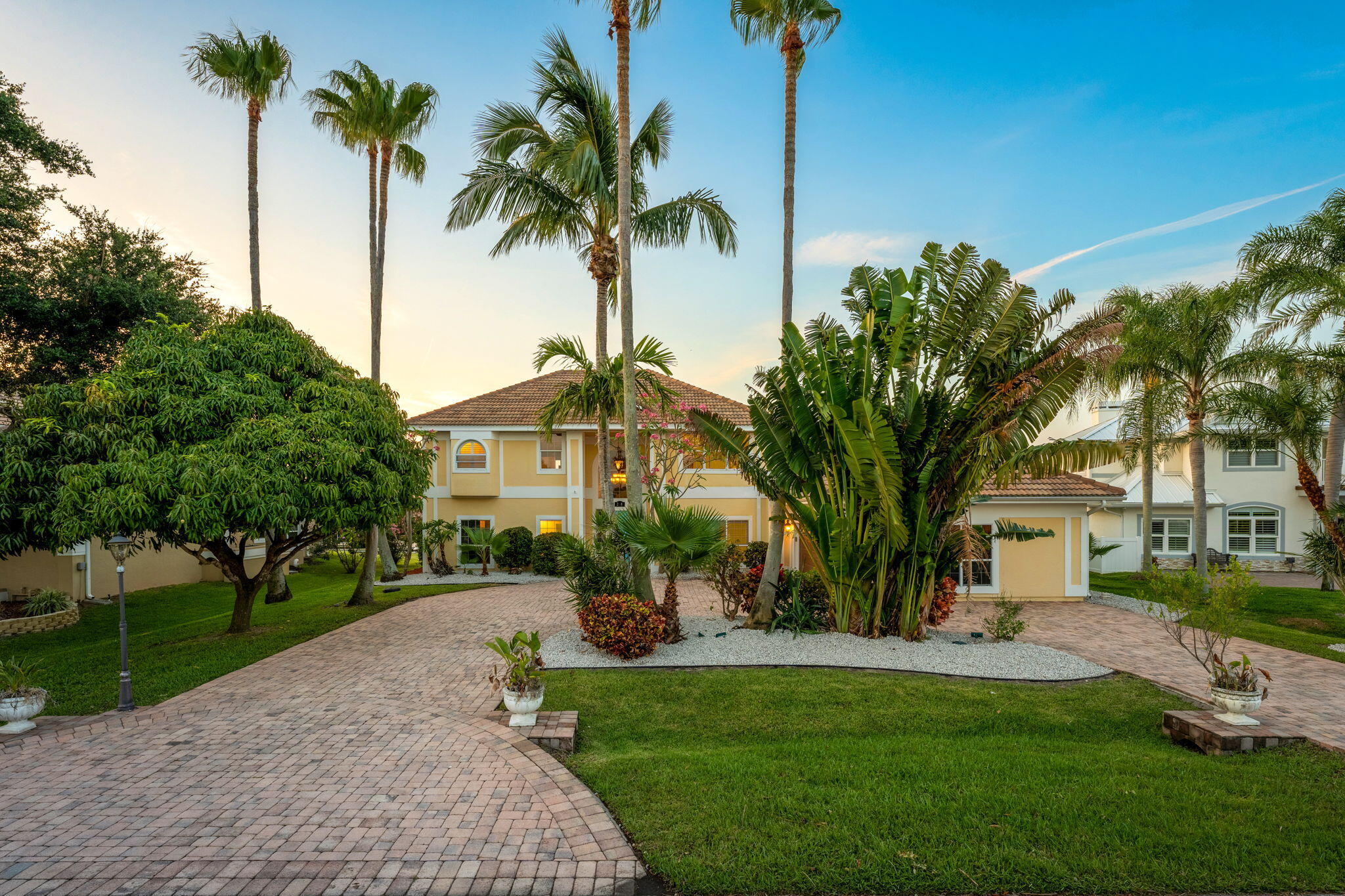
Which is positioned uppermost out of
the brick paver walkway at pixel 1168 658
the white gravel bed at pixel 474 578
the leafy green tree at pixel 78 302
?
the leafy green tree at pixel 78 302

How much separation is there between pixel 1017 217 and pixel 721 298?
752 cm

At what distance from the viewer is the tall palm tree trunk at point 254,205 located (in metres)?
15.1

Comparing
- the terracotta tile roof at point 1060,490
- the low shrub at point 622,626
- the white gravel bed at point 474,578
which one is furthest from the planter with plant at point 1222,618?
the white gravel bed at point 474,578

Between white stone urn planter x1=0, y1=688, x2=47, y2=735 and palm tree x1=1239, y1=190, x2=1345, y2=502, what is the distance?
24636 mm

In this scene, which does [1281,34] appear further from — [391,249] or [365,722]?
[391,249]

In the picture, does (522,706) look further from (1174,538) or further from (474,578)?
(1174,538)

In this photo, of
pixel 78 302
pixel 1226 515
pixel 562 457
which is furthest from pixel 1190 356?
pixel 78 302

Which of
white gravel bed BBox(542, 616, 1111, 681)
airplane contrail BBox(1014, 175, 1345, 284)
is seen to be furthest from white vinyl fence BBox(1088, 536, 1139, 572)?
white gravel bed BBox(542, 616, 1111, 681)

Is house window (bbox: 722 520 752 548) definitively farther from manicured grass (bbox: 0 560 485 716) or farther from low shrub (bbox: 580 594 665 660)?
low shrub (bbox: 580 594 665 660)

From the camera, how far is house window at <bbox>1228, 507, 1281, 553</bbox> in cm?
2680

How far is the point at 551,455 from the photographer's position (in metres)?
23.7

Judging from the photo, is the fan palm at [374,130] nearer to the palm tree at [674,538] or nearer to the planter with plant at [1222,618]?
the palm tree at [674,538]

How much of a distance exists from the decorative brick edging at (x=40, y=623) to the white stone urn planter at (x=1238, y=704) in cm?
2166

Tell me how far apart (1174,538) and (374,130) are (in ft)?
108
